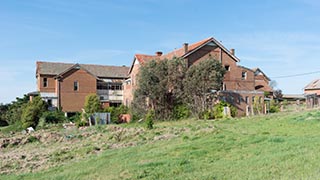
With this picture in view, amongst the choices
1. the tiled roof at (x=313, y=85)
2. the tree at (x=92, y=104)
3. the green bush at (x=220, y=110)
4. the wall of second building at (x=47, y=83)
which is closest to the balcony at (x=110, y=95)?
the tree at (x=92, y=104)

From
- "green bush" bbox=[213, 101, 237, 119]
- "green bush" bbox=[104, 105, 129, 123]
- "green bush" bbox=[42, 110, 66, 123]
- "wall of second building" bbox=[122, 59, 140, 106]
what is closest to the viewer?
"green bush" bbox=[213, 101, 237, 119]

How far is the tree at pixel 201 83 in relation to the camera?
33875 millimetres

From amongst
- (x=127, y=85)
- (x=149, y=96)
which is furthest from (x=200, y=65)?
(x=127, y=85)

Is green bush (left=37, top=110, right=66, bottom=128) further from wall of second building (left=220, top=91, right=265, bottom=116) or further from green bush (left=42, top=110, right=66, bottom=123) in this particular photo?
wall of second building (left=220, top=91, right=265, bottom=116)

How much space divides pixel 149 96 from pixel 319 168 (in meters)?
29.1

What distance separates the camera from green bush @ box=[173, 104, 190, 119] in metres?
35.4

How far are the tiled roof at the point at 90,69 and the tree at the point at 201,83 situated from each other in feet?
76.5

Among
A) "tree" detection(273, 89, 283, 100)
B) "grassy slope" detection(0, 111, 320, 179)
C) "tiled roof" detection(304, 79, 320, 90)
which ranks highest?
"tiled roof" detection(304, 79, 320, 90)

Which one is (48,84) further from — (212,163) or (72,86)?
Answer: (212,163)

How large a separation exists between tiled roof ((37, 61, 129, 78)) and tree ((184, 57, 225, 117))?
23316 millimetres

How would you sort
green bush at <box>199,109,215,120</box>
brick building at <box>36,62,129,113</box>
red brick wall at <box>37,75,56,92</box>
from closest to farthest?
green bush at <box>199,109,215,120</box> → brick building at <box>36,62,129,113</box> → red brick wall at <box>37,75,56,92</box>

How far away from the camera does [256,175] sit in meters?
7.57

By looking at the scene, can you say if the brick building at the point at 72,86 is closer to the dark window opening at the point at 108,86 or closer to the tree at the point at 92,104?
the dark window opening at the point at 108,86

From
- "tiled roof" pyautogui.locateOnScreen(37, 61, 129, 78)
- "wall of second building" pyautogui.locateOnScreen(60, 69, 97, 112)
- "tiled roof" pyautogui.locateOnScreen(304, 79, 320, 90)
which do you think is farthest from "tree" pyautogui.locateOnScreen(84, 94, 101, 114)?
"tiled roof" pyautogui.locateOnScreen(304, 79, 320, 90)
